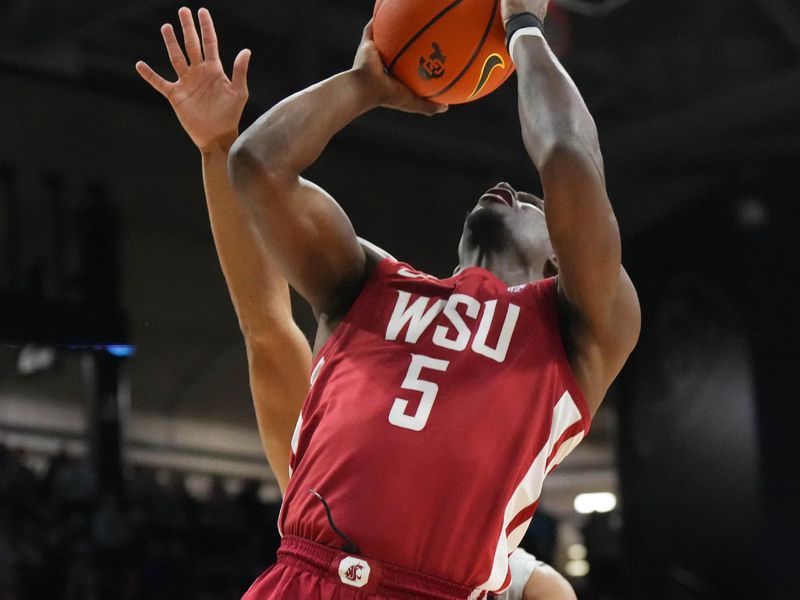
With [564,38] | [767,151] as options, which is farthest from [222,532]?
[767,151]

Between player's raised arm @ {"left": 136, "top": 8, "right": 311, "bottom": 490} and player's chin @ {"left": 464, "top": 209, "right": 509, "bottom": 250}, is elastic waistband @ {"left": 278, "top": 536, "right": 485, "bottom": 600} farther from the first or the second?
player's raised arm @ {"left": 136, "top": 8, "right": 311, "bottom": 490}

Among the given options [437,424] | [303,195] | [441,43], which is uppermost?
[441,43]

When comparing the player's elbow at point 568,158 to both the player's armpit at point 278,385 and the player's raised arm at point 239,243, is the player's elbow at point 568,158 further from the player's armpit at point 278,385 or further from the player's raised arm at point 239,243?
the player's armpit at point 278,385

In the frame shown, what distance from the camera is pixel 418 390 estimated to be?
2.20m

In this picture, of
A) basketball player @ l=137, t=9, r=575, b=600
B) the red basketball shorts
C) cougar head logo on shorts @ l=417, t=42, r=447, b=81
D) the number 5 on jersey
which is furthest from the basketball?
the red basketball shorts

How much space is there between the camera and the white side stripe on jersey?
218 centimetres

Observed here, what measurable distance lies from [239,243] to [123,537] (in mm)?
5830

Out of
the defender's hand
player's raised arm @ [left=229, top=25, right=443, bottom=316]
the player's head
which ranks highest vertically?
the defender's hand

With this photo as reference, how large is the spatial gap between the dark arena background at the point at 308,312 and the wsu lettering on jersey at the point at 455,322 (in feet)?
19.9

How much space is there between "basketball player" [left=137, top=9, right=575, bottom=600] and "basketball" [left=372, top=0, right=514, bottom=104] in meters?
0.40

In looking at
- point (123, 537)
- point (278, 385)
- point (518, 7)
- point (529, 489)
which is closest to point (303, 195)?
point (518, 7)

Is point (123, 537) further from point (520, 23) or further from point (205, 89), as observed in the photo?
point (520, 23)

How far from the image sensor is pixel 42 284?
8773 mm

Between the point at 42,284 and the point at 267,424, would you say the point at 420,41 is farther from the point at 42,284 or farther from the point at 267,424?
the point at 42,284
